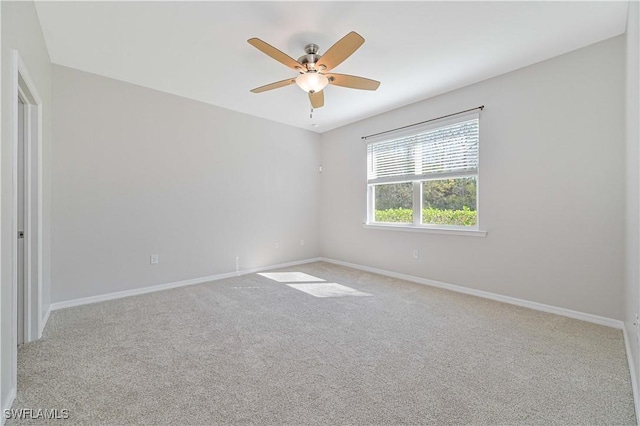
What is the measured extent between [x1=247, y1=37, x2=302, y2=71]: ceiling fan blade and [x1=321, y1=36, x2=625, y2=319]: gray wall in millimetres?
2316

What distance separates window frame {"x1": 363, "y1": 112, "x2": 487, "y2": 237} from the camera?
3518 millimetres

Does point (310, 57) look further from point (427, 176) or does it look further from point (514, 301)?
point (514, 301)

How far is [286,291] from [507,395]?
2.52 meters

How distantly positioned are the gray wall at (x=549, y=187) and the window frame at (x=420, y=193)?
0.33 feet

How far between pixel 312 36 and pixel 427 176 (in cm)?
241

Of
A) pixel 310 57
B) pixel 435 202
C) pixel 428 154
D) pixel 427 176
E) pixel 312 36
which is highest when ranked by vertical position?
pixel 312 36

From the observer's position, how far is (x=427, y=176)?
399cm

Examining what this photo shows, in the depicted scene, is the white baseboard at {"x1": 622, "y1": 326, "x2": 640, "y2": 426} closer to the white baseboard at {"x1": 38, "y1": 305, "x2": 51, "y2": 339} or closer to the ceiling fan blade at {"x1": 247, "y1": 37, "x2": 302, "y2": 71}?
the ceiling fan blade at {"x1": 247, "y1": 37, "x2": 302, "y2": 71}

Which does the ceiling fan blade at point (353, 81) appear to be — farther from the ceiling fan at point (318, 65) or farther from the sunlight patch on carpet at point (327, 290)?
the sunlight patch on carpet at point (327, 290)

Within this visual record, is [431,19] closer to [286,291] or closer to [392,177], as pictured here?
[392,177]

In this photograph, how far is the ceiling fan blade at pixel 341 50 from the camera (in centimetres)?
203

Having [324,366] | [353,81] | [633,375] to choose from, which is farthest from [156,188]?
[633,375]

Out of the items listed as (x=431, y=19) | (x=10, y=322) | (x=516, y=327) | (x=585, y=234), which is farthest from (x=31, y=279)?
(x=585, y=234)

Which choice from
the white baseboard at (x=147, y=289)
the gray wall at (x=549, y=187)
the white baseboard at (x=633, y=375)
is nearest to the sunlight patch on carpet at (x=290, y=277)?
the white baseboard at (x=147, y=289)
